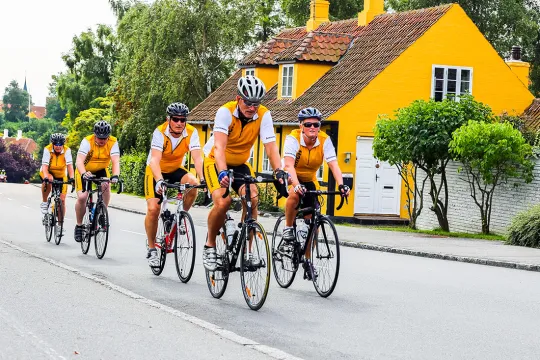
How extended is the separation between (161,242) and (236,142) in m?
2.61

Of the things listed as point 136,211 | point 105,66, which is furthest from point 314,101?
point 105,66

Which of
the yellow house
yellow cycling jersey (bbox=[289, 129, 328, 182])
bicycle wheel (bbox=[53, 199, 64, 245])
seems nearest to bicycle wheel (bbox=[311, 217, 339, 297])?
yellow cycling jersey (bbox=[289, 129, 328, 182])

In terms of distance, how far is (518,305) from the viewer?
37.9 feet

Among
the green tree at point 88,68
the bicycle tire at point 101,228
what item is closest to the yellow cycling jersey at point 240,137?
the bicycle tire at point 101,228

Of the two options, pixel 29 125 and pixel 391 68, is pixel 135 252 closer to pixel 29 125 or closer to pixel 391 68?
pixel 391 68

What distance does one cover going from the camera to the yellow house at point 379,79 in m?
34.6

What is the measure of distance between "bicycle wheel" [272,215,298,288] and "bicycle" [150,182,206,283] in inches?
36.2

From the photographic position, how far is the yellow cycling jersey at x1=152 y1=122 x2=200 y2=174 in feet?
42.5

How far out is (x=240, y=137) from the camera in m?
11.1

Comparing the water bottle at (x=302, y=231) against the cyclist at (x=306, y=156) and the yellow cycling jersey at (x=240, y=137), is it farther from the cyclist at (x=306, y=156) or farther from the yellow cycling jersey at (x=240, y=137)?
the yellow cycling jersey at (x=240, y=137)

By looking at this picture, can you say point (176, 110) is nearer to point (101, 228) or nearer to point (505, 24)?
point (101, 228)

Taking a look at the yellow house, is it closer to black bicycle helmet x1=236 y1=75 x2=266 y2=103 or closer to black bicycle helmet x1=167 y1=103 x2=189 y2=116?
black bicycle helmet x1=167 y1=103 x2=189 y2=116

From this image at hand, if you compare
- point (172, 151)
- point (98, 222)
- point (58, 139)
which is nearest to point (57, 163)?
point (58, 139)

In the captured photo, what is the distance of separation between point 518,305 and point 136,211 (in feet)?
84.3
